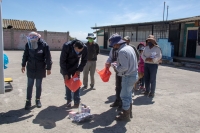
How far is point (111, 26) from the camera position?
1029 inches

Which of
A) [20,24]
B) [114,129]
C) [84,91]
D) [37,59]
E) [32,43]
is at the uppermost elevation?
[20,24]

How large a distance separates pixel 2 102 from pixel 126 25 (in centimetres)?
1959

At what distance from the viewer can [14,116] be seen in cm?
394

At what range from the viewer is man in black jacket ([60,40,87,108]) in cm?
417

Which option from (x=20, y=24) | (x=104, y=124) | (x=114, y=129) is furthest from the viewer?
(x=20, y=24)

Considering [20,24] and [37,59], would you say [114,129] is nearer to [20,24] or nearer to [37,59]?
[37,59]

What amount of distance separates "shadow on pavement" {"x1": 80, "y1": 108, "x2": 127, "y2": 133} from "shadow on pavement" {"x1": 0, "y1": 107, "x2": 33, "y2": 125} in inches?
51.5

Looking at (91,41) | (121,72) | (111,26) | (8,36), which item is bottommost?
(121,72)

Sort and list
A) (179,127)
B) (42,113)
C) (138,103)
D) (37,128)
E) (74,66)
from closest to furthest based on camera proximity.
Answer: (37,128), (179,127), (42,113), (74,66), (138,103)

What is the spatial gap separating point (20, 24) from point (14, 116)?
1120 inches

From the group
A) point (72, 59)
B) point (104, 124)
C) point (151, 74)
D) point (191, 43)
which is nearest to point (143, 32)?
point (191, 43)

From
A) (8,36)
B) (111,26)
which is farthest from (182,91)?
(8,36)

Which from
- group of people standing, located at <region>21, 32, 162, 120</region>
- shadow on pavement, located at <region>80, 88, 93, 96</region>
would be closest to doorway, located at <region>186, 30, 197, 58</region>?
group of people standing, located at <region>21, 32, 162, 120</region>

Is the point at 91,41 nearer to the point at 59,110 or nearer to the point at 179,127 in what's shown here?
the point at 59,110
